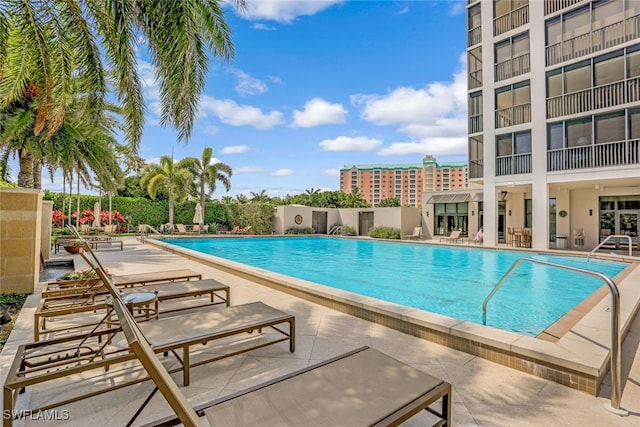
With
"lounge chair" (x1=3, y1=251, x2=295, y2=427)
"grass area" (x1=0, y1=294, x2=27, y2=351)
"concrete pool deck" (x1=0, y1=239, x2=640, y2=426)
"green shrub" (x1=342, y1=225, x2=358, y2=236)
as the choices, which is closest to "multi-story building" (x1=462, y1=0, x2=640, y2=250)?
"green shrub" (x1=342, y1=225, x2=358, y2=236)

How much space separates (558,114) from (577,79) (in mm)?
1790

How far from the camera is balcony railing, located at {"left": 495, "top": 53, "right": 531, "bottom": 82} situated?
16.4m

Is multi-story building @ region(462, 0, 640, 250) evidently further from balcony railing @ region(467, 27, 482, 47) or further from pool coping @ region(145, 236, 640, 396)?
pool coping @ region(145, 236, 640, 396)

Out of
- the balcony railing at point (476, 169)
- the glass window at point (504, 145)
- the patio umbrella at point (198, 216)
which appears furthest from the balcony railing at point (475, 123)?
the patio umbrella at point (198, 216)

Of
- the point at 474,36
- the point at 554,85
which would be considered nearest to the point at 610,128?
the point at 554,85

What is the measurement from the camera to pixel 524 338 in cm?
363

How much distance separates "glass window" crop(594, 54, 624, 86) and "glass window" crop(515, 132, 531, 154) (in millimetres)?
3299

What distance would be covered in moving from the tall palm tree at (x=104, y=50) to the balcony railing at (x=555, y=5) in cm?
1623

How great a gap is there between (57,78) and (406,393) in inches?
301

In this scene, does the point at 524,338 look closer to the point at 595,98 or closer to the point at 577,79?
the point at 595,98

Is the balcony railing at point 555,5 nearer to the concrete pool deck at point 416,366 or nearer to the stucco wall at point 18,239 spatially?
the concrete pool deck at point 416,366

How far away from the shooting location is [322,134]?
32438 millimetres

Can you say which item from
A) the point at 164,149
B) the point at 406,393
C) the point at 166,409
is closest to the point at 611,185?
the point at 406,393

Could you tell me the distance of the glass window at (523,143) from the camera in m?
16.2
